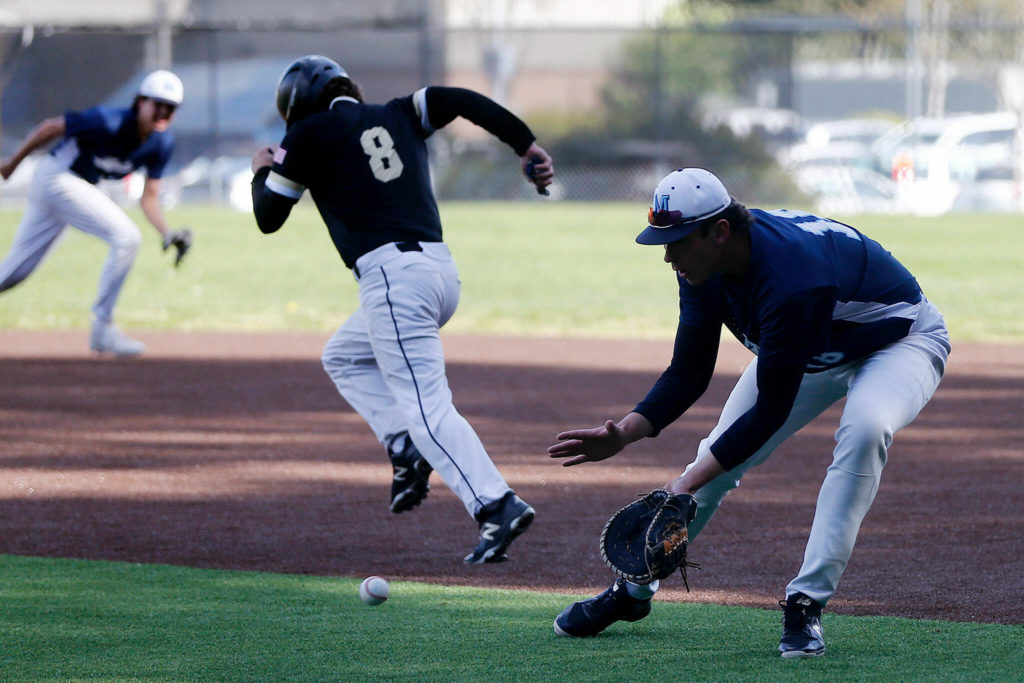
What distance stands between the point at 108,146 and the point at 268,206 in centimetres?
555

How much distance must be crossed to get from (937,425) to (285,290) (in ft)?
33.2

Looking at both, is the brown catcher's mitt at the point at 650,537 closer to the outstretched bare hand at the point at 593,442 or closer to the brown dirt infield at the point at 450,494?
the outstretched bare hand at the point at 593,442

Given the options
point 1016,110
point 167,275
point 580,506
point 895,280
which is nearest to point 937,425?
point 580,506

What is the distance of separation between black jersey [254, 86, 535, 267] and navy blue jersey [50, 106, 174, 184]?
5167 mm

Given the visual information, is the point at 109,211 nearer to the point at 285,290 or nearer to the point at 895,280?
the point at 285,290

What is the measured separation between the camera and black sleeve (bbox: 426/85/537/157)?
Result: 6066 millimetres

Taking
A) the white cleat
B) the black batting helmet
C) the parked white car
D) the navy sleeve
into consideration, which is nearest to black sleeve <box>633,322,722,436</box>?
the navy sleeve

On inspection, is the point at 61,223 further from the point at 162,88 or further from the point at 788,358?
the point at 788,358

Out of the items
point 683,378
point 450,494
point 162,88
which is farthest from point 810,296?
point 162,88

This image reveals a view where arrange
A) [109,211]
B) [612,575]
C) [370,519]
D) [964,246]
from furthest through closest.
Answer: [964,246] → [109,211] → [370,519] → [612,575]

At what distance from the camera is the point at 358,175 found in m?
5.95

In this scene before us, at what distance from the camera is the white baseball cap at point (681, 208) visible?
4.18 m

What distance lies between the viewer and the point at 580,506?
7.18m

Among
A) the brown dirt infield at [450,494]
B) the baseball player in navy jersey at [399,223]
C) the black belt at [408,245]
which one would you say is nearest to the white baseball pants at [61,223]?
the brown dirt infield at [450,494]
